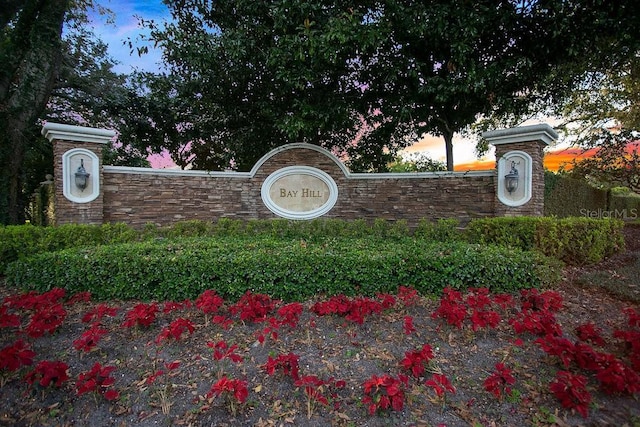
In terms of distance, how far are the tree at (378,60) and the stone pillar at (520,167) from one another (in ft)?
4.94

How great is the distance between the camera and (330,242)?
5203mm

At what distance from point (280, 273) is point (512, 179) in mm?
5395

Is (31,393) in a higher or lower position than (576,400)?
lower

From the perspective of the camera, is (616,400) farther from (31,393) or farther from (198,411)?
(31,393)

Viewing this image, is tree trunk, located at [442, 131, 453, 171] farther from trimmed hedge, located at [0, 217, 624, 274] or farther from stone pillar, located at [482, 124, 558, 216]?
trimmed hedge, located at [0, 217, 624, 274]

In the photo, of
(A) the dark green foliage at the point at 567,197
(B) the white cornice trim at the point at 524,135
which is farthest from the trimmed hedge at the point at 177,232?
(A) the dark green foliage at the point at 567,197

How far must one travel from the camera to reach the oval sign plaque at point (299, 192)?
848cm

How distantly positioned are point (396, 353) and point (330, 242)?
8.58 feet

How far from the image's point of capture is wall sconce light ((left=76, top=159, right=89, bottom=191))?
21.8 ft

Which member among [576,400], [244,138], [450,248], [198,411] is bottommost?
[198,411]

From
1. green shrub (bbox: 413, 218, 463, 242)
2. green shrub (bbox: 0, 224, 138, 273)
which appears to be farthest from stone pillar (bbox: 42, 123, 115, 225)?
green shrub (bbox: 413, 218, 463, 242)

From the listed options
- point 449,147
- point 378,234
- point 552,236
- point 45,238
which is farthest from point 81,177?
point 449,147

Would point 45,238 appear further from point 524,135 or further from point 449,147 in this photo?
point 449,147

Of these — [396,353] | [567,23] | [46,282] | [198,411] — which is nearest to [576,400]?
[396,353]
